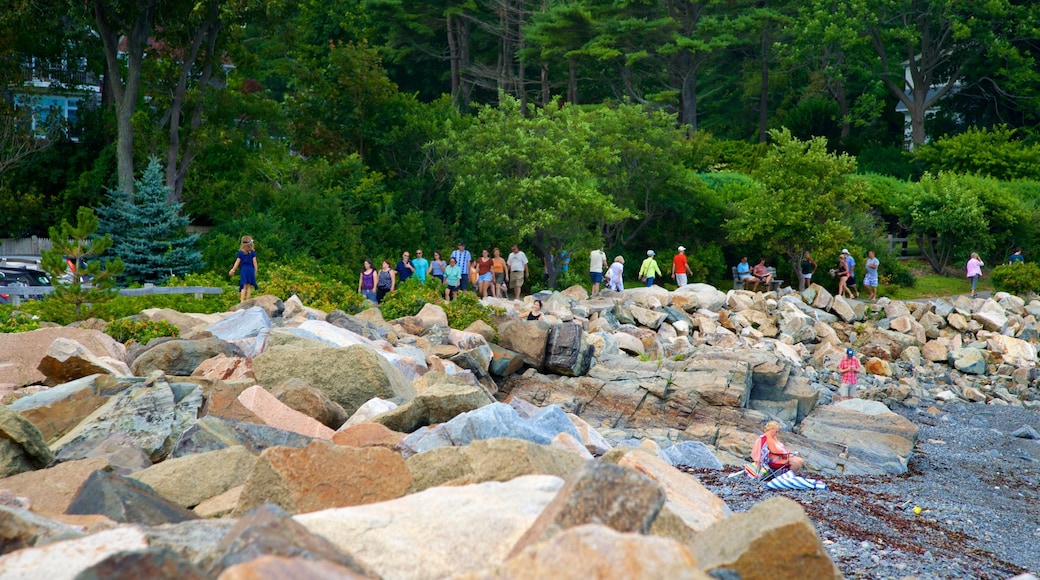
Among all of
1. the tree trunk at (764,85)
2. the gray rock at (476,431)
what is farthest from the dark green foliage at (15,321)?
the tree trunk at (764,85)

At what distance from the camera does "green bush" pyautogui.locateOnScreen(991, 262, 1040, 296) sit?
132 ft

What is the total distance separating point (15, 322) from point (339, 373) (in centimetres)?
823

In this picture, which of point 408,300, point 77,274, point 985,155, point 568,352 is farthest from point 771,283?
point 77,274

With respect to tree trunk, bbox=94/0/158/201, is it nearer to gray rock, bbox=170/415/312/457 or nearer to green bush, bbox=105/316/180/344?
green bush, bbox=105/316/180/344

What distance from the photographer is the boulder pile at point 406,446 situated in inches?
209

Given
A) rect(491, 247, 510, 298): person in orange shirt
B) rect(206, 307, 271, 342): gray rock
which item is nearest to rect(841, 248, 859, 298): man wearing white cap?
rect(491, 247, 510, 298): person in orange shirt

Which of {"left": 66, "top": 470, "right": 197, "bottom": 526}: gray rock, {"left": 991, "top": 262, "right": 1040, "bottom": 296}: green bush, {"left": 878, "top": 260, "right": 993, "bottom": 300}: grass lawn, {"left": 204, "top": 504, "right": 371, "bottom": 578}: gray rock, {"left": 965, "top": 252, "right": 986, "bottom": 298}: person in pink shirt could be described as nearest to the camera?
{"left": 204, "top": 504, "right": 371, "bottom": 578}: gray rock

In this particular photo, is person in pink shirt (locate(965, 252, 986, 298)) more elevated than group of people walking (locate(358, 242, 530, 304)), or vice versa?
group of people walking (locate(358, 242, 530, 304))

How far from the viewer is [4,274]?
82.5ft

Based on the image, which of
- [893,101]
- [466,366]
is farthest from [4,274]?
[893,101]

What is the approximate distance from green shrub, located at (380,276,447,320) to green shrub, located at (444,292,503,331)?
69 centimetres

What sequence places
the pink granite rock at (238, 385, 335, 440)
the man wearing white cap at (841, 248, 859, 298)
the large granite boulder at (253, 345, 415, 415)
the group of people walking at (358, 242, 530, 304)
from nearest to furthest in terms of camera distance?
the pink granite rock at (238, 385, 335, 440) < the large granite boulder at (253, 345, 415, 415) < the group of people walking at (358, 242, 530, 304) < the man wearing white cap at (841, 248, 859, 298)

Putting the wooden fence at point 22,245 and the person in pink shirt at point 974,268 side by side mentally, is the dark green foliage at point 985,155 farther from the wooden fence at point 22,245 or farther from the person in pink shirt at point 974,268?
the wooden fence at point 22,245

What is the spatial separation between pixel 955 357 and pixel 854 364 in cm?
664
